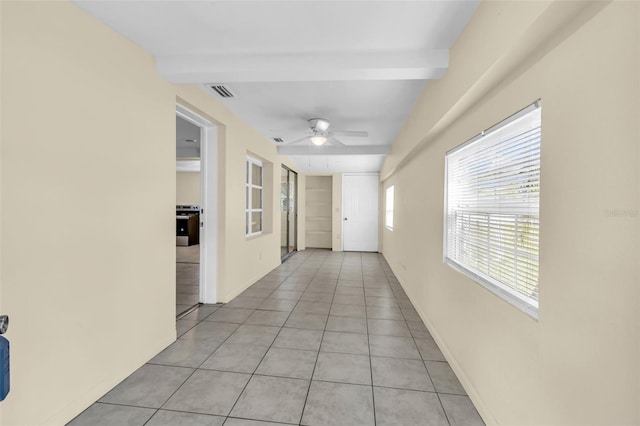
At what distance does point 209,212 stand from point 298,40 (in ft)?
7.45

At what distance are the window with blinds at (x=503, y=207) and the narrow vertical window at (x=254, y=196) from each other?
3.16 meters

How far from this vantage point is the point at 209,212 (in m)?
3.40

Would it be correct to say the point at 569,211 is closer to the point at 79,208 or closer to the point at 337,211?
the point at 79,208

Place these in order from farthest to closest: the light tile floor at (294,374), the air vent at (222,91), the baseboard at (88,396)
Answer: the air vent at (222,91)
the light tile floor at (294,374)
the baseboard at (88,396)

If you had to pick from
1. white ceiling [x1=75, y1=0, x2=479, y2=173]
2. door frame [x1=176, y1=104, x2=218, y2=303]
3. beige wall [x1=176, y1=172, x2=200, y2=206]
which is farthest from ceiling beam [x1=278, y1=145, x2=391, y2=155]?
beige wall [x1=176, y1=172, x2=200, y2=206]

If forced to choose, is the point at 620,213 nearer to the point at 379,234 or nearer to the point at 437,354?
the point at 437,354

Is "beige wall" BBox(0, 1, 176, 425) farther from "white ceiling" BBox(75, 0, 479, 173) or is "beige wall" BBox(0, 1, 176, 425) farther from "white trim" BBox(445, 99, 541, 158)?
"white trim" BBox(445, 99, 541, 158)

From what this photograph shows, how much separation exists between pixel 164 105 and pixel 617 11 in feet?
8.53

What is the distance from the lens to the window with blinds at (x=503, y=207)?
4.24 ft

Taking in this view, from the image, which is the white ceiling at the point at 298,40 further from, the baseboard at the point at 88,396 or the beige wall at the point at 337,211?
the beige wall at the point at 337,211

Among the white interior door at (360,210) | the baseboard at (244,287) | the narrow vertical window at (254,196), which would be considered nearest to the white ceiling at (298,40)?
the narrow vertical window at (254,196)

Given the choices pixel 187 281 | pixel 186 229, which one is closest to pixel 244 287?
pixel 187 281

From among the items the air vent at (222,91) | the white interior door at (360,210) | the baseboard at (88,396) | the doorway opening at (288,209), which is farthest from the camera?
the white interior door at (360,210)

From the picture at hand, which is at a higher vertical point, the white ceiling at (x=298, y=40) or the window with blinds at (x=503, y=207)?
the white ceiling at (x=298, y=40)
